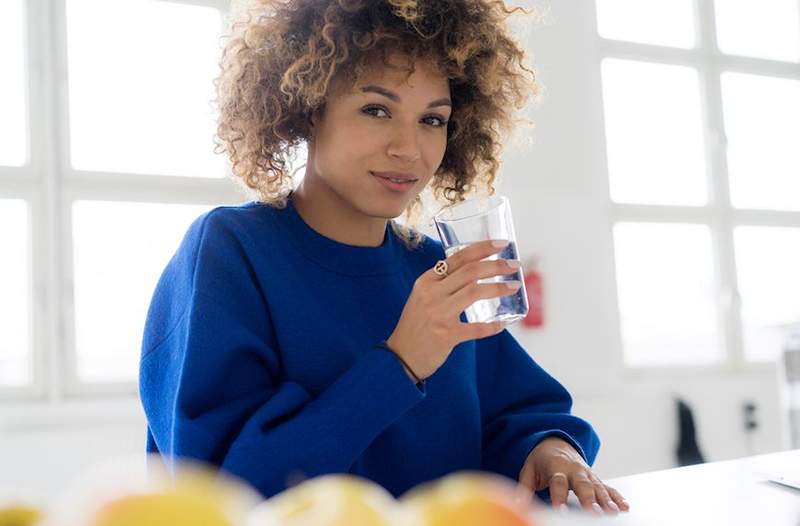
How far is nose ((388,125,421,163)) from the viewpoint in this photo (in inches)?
45.7

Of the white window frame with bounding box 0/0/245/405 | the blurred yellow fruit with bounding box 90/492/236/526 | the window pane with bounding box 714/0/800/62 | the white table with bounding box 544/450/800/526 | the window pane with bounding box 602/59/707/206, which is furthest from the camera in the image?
the window pane with bounding box 714/0/800/62

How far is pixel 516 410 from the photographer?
1.33 m

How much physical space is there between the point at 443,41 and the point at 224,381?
60cm

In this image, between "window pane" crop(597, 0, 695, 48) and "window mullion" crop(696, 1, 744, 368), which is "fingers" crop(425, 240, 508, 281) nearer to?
"window pane" crop(597, 0, 695, 48)

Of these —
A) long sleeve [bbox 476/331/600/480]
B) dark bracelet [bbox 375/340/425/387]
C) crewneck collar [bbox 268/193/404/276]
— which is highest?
crewneck collar [bbox 268/193/404/276]

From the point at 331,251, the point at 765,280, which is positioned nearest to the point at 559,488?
the point at 331,251

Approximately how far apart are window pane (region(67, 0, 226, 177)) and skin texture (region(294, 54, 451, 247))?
209 cm

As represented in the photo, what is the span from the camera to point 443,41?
1.24 meters

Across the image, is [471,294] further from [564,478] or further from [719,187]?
[719,187]

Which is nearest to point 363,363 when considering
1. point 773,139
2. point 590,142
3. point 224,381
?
point 224,381

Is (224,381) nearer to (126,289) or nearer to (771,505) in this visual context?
(771,505)

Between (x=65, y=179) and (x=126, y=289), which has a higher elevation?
(x=65, y=179)

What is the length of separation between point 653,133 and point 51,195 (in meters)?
3.04

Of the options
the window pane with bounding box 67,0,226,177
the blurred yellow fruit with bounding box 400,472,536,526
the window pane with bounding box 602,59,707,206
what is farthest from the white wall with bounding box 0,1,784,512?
the blurred yellow fruit with bounding box 400,472,536,526
